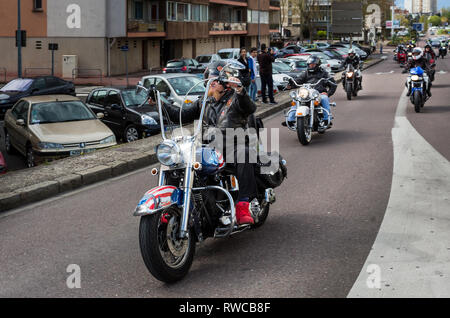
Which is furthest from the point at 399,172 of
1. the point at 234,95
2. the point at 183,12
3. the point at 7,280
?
the point at 183,12

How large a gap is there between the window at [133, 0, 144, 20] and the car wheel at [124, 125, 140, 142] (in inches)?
1436

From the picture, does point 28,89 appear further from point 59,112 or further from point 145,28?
point 145,28

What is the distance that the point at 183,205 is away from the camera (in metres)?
5.62

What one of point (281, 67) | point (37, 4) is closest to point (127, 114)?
point (281, 67)

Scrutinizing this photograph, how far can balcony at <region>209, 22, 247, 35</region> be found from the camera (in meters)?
67.4

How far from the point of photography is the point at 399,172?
1019 cm

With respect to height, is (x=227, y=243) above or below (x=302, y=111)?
below

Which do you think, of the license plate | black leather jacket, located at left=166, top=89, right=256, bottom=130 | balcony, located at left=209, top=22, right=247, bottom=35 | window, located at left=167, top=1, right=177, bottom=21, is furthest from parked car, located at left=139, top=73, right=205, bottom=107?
balcony, located at left=209, top=22, right=247, bottom=35

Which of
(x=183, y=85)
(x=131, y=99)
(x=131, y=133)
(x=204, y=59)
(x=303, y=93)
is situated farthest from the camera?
(x=204, y=59)

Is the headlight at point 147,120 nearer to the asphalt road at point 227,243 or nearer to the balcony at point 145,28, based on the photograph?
the asphalt road at point 227,243

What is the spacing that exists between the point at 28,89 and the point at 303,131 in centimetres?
1656

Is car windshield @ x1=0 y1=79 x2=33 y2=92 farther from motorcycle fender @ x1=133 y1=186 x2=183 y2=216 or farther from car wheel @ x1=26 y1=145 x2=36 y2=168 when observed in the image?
motorcycle fender @ x1=133 y1=186 x2=183 y2=216

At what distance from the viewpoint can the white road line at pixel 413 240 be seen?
5340 mm

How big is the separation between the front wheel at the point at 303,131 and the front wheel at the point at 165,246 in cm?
754
